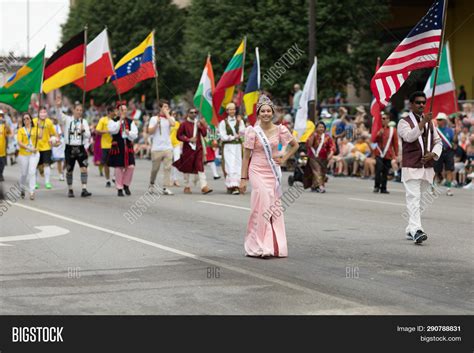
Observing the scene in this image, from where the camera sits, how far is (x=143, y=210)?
16.1m

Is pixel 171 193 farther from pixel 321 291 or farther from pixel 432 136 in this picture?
pixel 321 291

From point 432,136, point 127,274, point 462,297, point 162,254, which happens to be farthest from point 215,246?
point 462,297

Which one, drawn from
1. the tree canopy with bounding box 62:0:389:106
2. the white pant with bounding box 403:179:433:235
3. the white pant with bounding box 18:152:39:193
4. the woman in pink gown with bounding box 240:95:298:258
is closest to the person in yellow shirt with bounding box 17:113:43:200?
the white pant with bounding box 18:152:39:193

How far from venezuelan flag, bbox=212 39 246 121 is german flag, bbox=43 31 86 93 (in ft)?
12.0

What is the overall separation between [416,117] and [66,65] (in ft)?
31.3

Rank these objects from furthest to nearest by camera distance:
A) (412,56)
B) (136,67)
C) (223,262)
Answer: (136,67) < (412,56) < (223,262)

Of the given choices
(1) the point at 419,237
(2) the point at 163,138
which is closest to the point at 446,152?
(2) the point at 163,138

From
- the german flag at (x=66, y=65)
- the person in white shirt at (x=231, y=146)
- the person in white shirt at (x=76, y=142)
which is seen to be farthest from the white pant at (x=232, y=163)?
the german flag at (x=66, y=65)

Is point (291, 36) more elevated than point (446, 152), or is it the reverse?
point (291, 36)

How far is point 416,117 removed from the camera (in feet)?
38.9

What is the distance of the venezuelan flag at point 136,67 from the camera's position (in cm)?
2034

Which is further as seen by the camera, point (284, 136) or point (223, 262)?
point (284, 136)

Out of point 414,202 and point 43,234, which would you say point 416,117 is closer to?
point 414,202

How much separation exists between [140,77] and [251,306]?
43.7 ft
